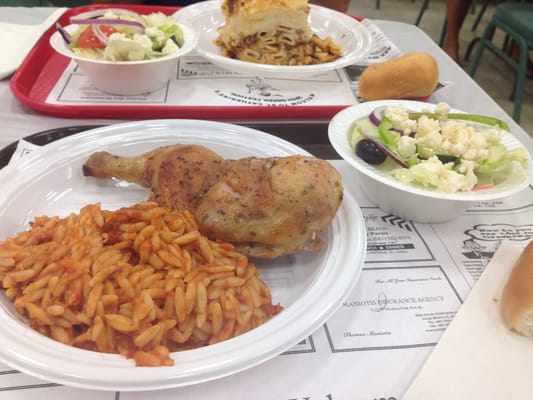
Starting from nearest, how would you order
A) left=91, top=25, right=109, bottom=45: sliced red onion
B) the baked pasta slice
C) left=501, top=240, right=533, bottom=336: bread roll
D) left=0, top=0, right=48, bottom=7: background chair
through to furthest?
1. left=501, top=240, right=533, bottom=336: bread roll
2. left=91, top=25, right=109, bottom=45: sliced red onion
3. the baked pasta slice
4. left=0, top=0, right=48, bottom=7: background chair

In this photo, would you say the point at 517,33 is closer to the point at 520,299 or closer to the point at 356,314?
the point at 520,299

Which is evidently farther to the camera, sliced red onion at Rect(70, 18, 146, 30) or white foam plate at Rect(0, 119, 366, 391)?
sliced red onion at Rect(70, 18, 146, 30)

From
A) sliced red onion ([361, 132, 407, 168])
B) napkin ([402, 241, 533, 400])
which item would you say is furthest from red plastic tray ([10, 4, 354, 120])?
napkin ([402, 241, 533, 400])

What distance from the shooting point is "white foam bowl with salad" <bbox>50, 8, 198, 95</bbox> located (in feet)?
5.33

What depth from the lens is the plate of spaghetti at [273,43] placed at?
6.22 ft

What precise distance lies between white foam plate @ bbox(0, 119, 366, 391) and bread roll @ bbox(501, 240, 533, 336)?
34 cm

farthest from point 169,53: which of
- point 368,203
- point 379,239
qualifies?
point 379,239

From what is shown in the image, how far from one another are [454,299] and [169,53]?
137 centimetres

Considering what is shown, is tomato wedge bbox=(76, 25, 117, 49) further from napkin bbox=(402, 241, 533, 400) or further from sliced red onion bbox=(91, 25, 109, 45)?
napkin bbox=(402, 241, 533, 400)

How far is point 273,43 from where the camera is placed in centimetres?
207

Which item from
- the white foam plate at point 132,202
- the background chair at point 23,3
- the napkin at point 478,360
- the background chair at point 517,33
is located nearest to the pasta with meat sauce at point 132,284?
the white foam plate at point 132,202

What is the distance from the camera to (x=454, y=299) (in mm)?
1053

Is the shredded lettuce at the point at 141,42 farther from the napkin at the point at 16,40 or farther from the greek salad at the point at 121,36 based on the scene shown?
the napkin at the point at 16,40

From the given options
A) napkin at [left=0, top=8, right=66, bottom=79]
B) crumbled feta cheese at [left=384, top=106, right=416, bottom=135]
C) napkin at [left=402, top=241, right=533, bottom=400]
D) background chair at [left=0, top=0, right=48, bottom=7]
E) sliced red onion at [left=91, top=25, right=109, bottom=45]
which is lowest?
background chair at [left=0, top=0, right=48, bottom=7]
